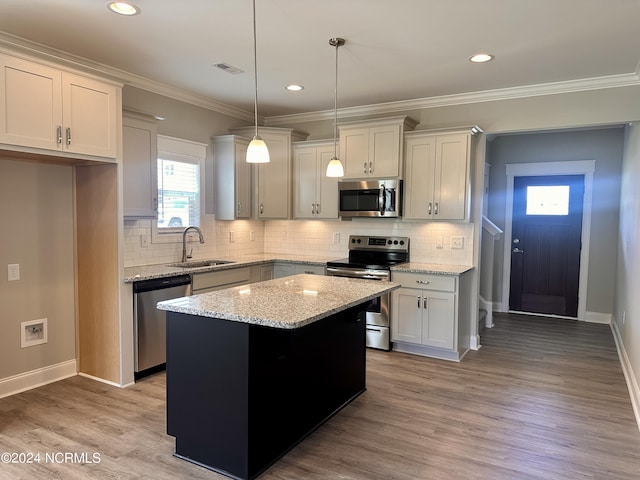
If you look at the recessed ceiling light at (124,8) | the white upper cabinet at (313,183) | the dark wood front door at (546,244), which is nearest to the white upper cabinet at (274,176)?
the white upper cabinet at (313,183)

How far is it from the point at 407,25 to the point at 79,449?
342 centimetres

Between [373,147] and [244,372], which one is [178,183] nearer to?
[373,147]

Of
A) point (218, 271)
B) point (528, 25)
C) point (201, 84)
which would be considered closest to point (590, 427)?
point (528, 25)

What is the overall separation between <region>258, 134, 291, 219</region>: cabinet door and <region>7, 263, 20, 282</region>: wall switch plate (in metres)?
2.56

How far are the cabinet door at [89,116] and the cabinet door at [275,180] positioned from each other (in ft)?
6.74

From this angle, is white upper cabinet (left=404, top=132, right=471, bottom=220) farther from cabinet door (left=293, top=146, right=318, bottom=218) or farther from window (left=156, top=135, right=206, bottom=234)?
window (left=156, top=135, right=206, bottom=234)

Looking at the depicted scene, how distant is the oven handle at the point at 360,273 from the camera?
14.7ft

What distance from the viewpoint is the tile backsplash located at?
14.1 feet

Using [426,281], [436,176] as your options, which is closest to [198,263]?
[426,281]

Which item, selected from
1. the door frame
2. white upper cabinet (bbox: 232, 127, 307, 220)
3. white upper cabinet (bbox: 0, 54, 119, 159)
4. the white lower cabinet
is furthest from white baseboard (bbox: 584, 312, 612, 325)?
white upper cabinet (bbox: 0, 54, 119, 159)

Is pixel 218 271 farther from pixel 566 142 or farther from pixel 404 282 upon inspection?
pixel 566 142

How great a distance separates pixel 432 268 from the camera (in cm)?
445

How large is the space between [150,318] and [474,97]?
12.6 feet

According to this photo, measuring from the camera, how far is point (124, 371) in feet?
11.8
